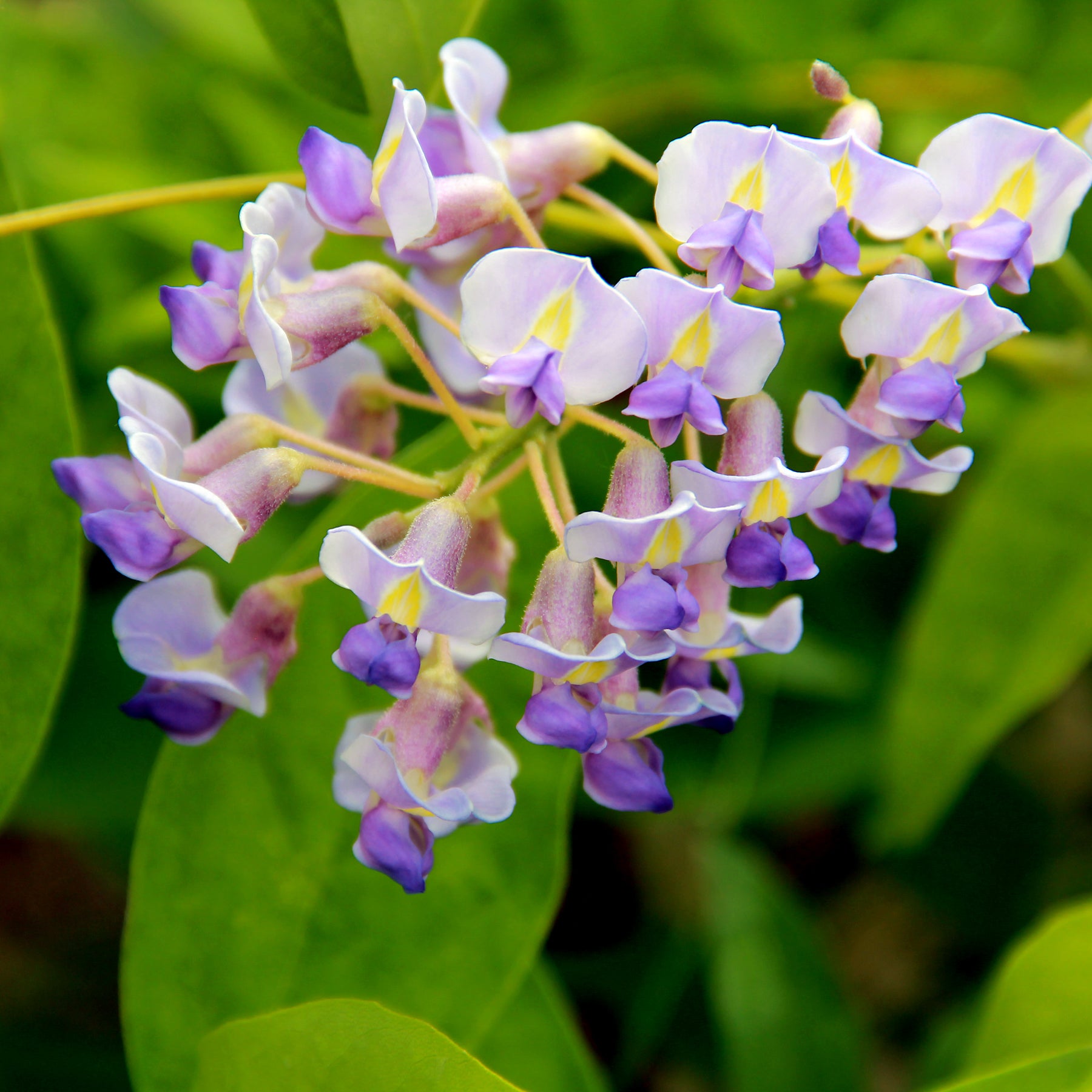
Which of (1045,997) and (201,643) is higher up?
(201,643)

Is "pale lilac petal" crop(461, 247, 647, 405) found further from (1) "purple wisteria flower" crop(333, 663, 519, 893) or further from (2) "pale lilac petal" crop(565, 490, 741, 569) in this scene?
(1) "purple wisteria flower" crop(333, 663, 519, 893)

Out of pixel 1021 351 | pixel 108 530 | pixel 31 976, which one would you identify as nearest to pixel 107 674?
pixel 31 976

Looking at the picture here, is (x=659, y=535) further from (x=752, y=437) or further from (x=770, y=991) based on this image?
(x=770, y=991)

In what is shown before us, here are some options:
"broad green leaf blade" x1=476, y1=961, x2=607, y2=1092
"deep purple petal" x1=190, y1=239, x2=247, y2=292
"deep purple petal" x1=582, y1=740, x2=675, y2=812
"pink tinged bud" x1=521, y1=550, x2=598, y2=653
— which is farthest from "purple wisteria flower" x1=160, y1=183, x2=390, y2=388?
"broad green leaf blade" x1=476, y1=961, x2=607, y2=1092

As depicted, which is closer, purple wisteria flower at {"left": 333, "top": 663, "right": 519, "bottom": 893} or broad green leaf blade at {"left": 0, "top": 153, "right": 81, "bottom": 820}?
purple wisteria flower at {"left": 333, "top": 663, "right": 519, "bottom": 893}

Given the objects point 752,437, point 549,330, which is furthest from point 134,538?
point 752,437

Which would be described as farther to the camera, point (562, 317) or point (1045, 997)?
point (1045, 997)

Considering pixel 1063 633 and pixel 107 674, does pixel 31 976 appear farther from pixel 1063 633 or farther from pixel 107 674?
pixel 1063 633
